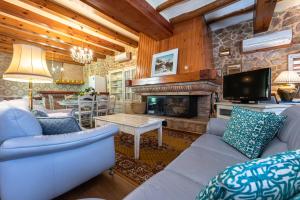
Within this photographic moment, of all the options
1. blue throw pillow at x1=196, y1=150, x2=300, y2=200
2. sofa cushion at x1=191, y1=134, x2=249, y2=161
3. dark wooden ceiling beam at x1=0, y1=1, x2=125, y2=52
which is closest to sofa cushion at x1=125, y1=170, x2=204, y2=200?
blue throw pillow at x1=196, y1=150, x2=300, y2=200

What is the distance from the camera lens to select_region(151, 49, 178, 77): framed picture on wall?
3.68 m

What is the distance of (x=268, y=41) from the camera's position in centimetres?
301

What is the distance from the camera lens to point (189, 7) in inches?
120

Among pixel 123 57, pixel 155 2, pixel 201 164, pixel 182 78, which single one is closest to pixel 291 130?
pixel 201 164

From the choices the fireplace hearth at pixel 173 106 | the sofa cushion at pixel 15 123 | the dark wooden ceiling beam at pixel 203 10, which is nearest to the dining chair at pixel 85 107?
the fireplace hearth at pixel 173 106

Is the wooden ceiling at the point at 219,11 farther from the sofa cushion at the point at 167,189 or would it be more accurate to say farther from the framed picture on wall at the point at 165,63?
the sofa cushion at the point at 167,189

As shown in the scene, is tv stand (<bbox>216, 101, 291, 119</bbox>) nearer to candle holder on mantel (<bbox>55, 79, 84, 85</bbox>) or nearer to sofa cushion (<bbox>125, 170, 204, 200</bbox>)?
sofa cushion (<bbox>125, 170, 204, 200</bbox>)

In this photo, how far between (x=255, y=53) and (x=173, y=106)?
88.2 inches

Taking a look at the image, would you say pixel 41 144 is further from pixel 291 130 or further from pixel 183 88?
pixel 183 88

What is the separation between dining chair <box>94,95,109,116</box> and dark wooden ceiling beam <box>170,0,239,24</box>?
109 inches

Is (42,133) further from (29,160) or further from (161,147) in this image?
(161,147)

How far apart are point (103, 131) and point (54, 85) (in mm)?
6861

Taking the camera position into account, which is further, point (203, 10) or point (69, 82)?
point (69, 82)

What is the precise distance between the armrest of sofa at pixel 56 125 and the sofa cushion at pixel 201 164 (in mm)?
887
